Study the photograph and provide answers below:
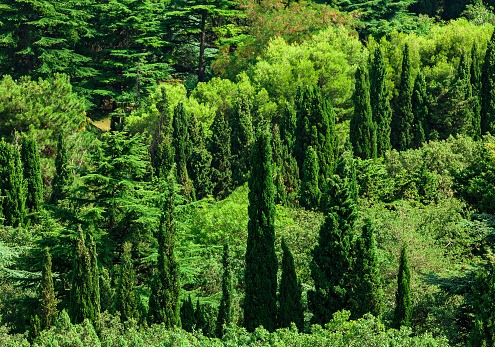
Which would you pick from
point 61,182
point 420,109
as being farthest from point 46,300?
point 420,109

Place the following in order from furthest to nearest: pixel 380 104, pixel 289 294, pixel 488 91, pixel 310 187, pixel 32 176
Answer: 1. pixel 488 91
2. pixel 380 104
3. pixel 32 176
4. pixel 310 187
5. pixel 289 294

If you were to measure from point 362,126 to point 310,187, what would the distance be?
6.98 meters

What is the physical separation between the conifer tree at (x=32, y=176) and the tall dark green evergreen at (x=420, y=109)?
23.4 m

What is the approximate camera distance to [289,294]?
23.2 m

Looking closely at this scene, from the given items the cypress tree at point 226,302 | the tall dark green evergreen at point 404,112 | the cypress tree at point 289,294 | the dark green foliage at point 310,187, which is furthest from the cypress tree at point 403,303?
the tall dark green evergreen at point 404,112

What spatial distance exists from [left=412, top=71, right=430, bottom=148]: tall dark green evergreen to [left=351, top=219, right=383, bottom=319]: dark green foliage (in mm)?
20948

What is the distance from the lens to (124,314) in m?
21.7

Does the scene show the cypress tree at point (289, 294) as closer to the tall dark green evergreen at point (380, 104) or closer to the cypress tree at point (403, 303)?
the cypress tree at point (403, 303)

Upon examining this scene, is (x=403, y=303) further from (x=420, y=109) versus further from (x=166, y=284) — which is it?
(x=420, y=109)

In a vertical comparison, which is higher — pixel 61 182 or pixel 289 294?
pixel 61 182

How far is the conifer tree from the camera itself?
37625 mm

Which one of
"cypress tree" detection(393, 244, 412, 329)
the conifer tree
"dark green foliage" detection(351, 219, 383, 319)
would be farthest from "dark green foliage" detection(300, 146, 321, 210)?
the conifer tree

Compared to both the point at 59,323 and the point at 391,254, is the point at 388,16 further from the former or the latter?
the point at 59,323

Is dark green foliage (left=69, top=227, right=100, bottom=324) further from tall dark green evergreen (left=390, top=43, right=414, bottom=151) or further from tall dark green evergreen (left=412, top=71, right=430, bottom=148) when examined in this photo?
tall dark green evergreen (left=412, top=71, right=430, bottom=148)
